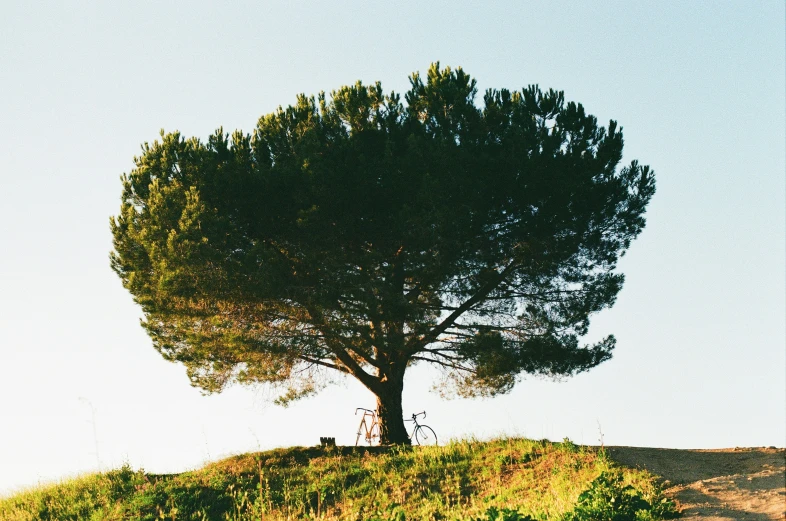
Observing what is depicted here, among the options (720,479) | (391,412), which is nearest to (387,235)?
(391,412)

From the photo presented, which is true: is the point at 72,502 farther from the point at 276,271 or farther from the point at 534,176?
the point at 534,176

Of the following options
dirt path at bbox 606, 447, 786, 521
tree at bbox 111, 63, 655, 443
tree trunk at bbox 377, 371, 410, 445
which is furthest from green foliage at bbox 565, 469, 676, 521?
tree trunk at bbox 377, 371, 410, 445

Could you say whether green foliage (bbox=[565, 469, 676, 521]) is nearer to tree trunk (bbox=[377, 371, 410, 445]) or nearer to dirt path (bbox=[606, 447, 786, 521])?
dirt path (bbox=[606, 447, 786, 521])

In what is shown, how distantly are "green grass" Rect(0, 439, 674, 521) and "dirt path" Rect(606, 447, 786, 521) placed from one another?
52 centimetres

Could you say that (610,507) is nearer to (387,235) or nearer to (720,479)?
(720,479)

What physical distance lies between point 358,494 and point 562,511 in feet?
18.4

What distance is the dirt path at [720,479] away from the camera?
8945mm

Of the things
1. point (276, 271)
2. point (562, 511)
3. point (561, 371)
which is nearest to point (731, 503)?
point (562, 511)

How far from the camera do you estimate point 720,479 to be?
1095 cm

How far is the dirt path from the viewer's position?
8.95 meters

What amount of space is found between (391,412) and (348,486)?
468 cm

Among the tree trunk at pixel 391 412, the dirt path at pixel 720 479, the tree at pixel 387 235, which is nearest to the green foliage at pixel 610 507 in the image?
the dirt path at pixel 720 479

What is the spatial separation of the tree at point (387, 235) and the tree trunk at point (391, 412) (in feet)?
0.18

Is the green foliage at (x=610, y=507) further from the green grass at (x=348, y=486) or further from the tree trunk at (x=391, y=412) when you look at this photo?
the tree trunk at (x=391, y=412)
